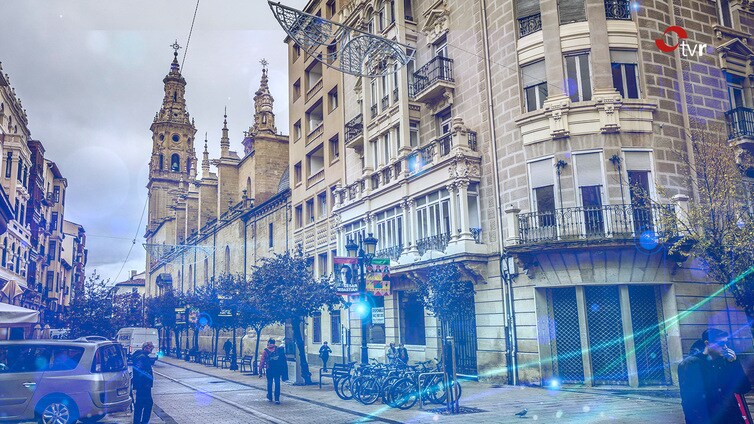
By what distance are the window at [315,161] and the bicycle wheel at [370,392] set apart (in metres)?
20.7

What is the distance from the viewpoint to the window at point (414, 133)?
24.5 meters

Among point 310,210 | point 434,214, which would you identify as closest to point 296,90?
point 310,210

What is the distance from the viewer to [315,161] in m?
35.7

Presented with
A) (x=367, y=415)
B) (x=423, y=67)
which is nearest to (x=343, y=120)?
(x=423, y=67)

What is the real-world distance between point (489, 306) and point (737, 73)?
11.4 metres

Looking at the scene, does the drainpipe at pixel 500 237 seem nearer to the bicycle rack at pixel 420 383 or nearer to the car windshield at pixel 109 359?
the bicycle rack at pixel 420 383

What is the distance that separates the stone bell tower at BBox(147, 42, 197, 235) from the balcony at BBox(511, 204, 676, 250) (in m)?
78.4

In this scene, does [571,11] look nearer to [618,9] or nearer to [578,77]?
[618,9]

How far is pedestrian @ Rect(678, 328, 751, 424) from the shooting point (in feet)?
21.4

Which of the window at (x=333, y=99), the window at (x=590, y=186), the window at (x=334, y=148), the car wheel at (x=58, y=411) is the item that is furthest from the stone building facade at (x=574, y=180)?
the window at (x=333, y=99)

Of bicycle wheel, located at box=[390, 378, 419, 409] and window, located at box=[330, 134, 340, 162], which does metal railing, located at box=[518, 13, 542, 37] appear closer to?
bicycle wheel, located at box=[390, 378, 419, 409]

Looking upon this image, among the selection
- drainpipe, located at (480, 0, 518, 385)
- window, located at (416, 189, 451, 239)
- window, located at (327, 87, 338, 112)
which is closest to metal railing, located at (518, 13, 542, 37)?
drainpipe, located at (480, 0, 518, 385)

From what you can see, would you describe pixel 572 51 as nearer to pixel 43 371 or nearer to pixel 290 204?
pixel 43 371

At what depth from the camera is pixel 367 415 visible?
43.6 feet
